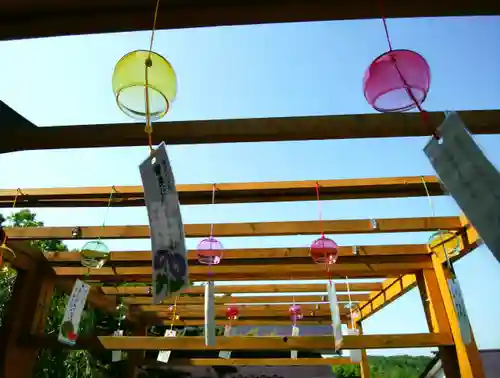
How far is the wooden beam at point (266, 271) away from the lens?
3777 mm

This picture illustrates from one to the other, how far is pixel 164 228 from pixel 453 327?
3110 millimetres

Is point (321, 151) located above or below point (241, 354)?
above

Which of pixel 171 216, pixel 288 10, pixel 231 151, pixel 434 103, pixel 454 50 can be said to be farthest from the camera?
pixel 231 151

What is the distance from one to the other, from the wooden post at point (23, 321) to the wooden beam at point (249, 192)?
1231 mm

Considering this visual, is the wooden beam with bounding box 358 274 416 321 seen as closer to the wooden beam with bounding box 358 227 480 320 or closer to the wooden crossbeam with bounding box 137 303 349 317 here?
the wooden beam with bounding box 358 227 480 320

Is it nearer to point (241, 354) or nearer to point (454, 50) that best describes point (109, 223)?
point (454, 50)

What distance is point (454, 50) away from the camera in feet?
7.07

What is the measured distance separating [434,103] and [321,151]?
0.90 m

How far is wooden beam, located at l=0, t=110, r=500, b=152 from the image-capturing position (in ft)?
5.77

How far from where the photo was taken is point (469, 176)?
3.11 feet

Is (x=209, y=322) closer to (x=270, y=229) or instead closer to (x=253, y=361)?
(x=270, y=229)

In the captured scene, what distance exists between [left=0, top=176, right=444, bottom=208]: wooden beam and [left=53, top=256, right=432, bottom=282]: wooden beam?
1.19m

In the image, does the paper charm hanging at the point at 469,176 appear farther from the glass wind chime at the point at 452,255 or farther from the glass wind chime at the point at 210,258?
the glass wind chime at the point at 210,258

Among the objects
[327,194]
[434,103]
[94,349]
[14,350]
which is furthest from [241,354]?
[434,103]
